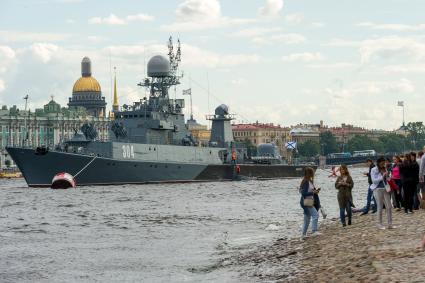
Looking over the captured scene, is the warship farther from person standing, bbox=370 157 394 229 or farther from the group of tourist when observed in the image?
person standing, bbox=370 157 394 229

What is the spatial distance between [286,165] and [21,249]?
77262mm

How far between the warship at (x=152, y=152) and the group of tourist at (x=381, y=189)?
158ft

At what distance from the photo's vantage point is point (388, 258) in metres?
17.0

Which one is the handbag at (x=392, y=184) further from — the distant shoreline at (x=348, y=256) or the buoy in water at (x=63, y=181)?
the buoy in water at (x=63, y=181)

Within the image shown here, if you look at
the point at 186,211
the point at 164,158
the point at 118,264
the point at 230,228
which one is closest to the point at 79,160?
the point at 164,158

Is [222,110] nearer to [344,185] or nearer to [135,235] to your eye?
[135,235]

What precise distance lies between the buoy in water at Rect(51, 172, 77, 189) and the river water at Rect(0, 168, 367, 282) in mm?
16960

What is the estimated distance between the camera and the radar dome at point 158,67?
92.1m

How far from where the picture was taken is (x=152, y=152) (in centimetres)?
7931

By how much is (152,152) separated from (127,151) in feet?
10.6

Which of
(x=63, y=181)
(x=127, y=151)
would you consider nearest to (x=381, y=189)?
(x=63, y=181)

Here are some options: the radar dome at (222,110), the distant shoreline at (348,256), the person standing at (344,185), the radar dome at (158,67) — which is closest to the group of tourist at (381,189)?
the person standing at (344,185)

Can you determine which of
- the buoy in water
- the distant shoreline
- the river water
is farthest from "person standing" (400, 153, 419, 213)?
the buoy in water

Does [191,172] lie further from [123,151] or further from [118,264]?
[118,264]
